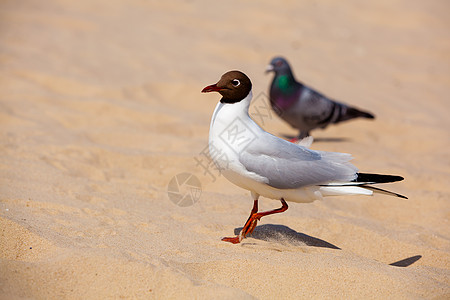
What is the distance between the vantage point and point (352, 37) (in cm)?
991

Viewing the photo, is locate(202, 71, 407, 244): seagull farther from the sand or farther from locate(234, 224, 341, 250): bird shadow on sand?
the sand

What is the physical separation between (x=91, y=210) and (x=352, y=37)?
7.55 m

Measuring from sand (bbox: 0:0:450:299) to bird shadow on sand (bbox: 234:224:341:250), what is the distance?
0.7 inches

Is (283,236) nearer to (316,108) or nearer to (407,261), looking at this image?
(407,261)

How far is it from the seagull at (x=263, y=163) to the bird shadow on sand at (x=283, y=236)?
24 cm

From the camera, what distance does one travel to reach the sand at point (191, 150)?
2871 millimetres

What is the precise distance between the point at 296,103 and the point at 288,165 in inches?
115

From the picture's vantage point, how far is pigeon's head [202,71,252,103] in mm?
3377

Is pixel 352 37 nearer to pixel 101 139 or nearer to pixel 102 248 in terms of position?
pixel 101 139

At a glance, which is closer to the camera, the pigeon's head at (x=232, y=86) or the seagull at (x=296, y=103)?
the pigeon's head at (x=232, y=86)

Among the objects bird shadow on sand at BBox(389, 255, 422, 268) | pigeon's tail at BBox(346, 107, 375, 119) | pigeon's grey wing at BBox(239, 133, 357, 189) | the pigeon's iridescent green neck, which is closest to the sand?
bird shadow on sand at BBox(389, 255, 422, 268)

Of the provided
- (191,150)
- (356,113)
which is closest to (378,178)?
(191,150)

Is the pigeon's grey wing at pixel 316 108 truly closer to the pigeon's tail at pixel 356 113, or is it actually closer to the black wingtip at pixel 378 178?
the pigeon's tail at pixel 356 113

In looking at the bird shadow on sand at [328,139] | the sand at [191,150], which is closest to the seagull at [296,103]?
the bird shadow on sand at [328,139]
